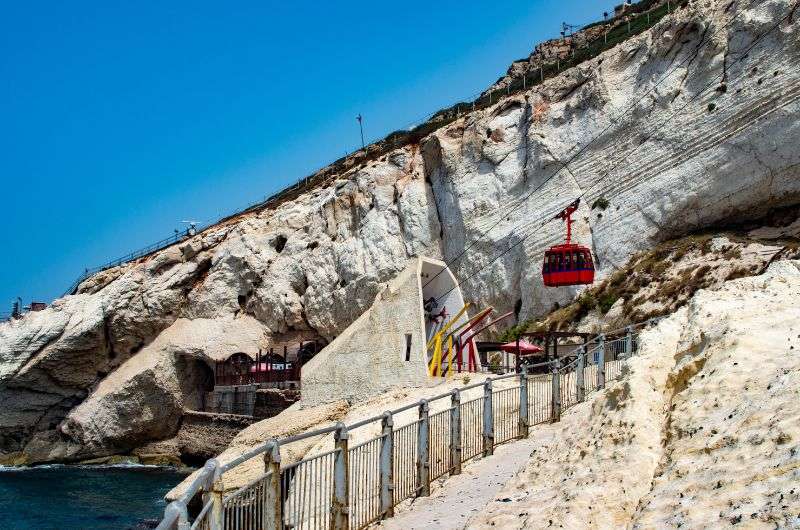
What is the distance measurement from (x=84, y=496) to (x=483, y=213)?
927 inches

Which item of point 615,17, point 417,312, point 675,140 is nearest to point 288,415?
point 417,312

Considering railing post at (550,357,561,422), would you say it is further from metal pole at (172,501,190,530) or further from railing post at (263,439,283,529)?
metal pole at (172,501,190,530)

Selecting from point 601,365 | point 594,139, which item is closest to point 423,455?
point 601,365

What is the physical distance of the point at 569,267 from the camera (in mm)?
29125

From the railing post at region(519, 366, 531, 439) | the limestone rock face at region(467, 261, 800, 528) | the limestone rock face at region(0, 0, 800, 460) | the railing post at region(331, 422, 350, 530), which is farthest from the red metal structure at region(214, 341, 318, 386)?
the limestone rock face at region(467, 261, 800, 528)

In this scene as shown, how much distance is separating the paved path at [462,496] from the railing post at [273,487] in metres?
2.79

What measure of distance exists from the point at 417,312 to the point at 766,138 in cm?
1666

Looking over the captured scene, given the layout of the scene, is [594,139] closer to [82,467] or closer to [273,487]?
[273,487]

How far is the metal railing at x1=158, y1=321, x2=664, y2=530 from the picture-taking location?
6508mm

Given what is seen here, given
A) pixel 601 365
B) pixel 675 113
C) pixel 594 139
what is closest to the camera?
pixel 601 365

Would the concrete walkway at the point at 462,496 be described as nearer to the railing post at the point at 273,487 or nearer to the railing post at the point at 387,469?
the railing post at the point at 387,469

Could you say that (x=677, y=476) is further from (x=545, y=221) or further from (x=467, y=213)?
(x=467, y=213)

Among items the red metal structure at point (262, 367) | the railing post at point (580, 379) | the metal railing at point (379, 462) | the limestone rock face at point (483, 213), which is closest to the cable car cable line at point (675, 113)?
the limestone rock face at point (483, 213)

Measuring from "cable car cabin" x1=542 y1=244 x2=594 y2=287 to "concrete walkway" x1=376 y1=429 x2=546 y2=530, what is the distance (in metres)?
15.8
